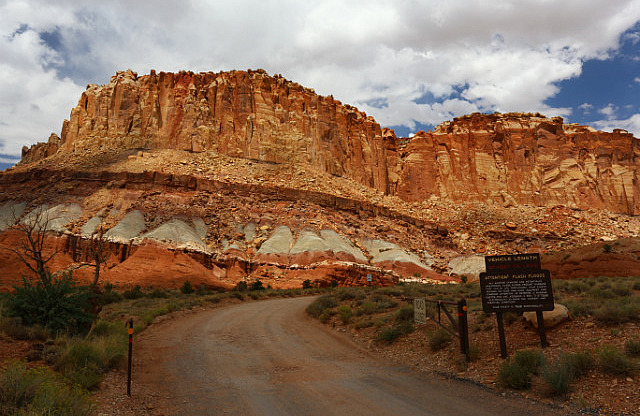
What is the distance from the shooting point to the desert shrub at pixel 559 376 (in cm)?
706

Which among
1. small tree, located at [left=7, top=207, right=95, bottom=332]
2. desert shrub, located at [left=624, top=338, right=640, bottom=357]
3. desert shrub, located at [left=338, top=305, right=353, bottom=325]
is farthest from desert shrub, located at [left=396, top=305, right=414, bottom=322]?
small tree, located at [left=7, top=207, right=95, bottom=332]

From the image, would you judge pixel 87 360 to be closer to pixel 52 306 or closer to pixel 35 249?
pixel 52 306

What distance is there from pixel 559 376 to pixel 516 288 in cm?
243

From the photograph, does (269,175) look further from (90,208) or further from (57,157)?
(57,157)

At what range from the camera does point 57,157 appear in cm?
6762

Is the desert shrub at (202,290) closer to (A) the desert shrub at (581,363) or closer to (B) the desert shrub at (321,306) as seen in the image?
(B) the desert shrub at (321,306)

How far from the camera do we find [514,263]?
948 cm

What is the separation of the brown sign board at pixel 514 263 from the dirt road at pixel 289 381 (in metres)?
2.84

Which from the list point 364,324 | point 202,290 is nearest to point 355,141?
point 202,290

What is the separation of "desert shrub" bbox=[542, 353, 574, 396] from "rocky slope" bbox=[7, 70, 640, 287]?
30.3 m

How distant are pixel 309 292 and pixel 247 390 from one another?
1145 inches

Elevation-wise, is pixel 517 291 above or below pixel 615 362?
above

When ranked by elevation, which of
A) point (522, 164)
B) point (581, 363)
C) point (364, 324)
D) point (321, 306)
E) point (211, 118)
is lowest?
point (364, 324)

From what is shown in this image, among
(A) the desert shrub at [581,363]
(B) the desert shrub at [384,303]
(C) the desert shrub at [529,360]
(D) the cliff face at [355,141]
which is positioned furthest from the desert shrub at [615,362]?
(D) the cliff face at [355,141]
